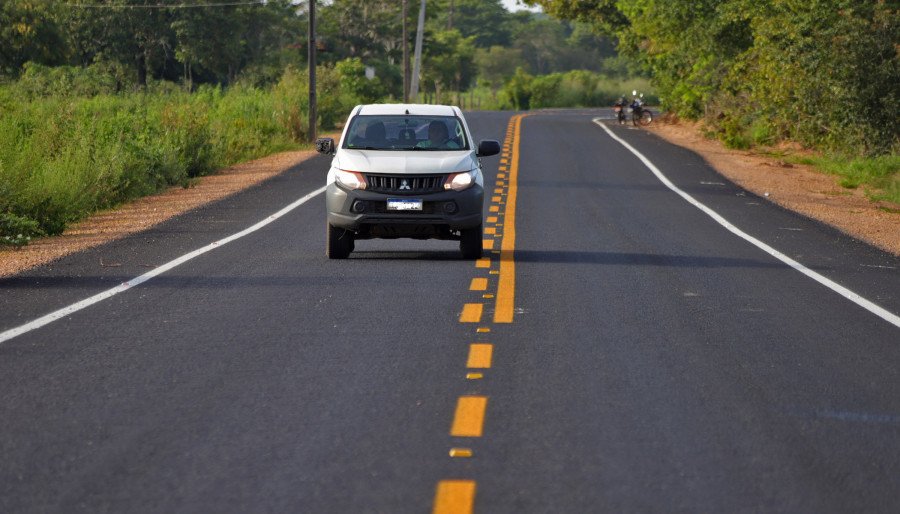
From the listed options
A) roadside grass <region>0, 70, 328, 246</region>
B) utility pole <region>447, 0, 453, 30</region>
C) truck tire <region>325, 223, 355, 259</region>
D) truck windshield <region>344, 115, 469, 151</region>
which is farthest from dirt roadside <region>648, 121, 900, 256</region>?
utility pole <region>447, 0, 453, 30</region>

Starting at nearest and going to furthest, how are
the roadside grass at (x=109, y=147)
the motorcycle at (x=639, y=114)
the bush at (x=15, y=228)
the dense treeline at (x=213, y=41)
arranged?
the bush at (x=15, y=228) → the roadside grass at (x=109, y=147) → the motorcycle at (x=639, y=114) → the dense treeline at (x=213, y=41)

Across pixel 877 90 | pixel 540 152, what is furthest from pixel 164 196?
pixel 877 90

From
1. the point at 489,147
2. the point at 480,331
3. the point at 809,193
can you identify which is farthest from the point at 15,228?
the point at 809,193

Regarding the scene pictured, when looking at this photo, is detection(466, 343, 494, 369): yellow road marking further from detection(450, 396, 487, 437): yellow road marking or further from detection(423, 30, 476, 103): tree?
detection(423, 30, 476, 103): tree

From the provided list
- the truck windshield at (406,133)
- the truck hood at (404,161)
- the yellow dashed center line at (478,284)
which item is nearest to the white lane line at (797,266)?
the yellow dashed center line at (478,284)

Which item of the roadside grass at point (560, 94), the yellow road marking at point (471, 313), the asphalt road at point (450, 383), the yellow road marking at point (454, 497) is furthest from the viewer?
the roadside grass at point (560, 94)

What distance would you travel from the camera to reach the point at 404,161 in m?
14.6

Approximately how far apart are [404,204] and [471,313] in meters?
3.35

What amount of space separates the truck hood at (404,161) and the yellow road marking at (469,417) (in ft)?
21.9

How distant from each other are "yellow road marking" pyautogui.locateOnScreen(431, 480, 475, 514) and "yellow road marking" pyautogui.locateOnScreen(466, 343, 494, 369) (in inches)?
109

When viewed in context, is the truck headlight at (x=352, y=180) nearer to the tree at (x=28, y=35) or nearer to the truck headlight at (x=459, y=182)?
the truck headlight at (x=459, y=182)

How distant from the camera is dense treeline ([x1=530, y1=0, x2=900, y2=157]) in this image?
108 feet

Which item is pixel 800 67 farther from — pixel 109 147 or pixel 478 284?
pixel 478 284

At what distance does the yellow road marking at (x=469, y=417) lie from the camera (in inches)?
284
